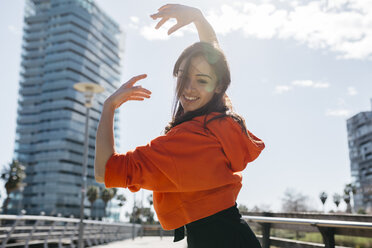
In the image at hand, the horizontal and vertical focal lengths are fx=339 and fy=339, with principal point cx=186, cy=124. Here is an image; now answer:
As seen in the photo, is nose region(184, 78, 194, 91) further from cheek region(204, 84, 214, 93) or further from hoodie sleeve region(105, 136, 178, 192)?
hoodie sleeve region(105, 136, 178, 192)

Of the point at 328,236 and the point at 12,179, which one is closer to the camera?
the point at 328,236

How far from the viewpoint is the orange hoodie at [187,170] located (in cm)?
100

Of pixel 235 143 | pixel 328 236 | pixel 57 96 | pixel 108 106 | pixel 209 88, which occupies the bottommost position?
pixel 328 236

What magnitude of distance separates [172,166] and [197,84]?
41 centimetres

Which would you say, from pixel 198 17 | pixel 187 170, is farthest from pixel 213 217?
pixel 198 17

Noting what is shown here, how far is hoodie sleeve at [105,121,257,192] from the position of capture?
99cm

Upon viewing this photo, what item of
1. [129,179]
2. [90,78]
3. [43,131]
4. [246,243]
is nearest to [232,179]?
[246,243]

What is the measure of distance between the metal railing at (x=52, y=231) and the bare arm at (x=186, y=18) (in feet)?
21.2

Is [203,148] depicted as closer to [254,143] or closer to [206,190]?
[206,190]

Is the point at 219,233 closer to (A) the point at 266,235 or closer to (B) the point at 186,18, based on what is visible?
(B) the point at 186,18

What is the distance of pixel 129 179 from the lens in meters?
0.99

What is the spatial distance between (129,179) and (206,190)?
26 cm

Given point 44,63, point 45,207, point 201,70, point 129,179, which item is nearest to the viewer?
point 129,179

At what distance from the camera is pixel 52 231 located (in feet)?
34.1
